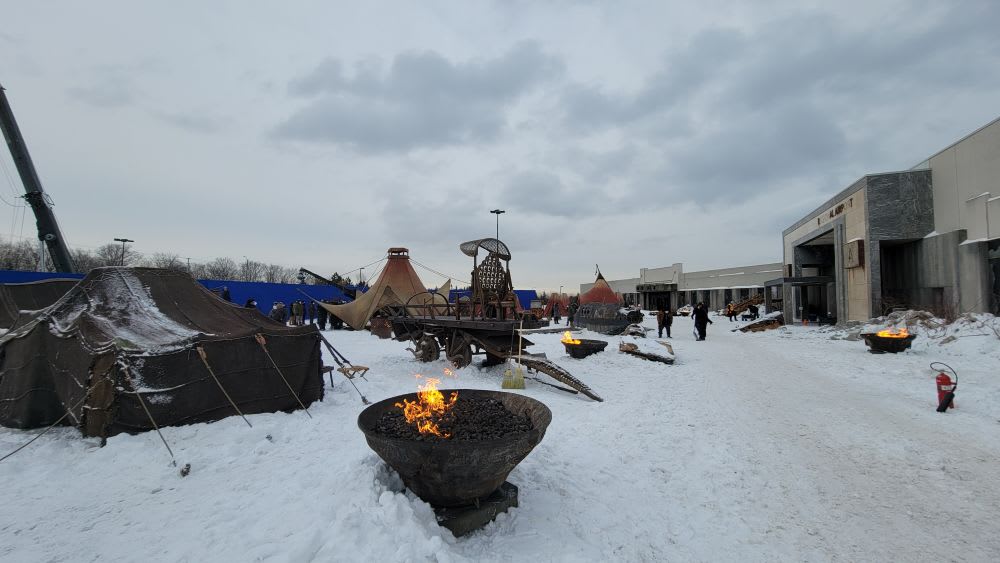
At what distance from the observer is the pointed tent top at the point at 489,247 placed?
10898 millimetres

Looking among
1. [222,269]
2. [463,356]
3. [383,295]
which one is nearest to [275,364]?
[463,356]

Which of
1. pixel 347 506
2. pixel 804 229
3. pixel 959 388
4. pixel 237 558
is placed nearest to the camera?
pixel 237 558

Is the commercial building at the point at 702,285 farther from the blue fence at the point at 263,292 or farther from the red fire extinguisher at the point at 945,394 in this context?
the red fire extinguisher at the point at 945,394

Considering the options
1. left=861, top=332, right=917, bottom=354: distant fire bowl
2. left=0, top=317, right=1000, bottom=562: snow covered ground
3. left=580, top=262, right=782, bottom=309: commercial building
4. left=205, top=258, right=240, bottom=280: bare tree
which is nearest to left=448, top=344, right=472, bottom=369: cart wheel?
left=0, top=317, right=1000, bottom=562: snow covered ground

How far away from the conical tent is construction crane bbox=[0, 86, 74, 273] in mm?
10898

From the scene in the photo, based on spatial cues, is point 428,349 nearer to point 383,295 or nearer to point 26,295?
point 383,295

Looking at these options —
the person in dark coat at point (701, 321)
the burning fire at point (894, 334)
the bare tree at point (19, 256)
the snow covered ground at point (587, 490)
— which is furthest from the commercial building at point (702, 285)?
the bare tree at point (19, 256)

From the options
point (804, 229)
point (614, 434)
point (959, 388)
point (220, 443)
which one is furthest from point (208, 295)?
point (804, 229)

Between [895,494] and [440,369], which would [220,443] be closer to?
[440,369]

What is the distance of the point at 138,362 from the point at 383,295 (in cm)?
1761

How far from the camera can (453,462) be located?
330cm

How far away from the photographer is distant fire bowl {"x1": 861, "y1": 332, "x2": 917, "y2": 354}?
1220 cm

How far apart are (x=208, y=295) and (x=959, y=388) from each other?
14.8 meters

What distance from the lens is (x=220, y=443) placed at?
A: 532 cm
